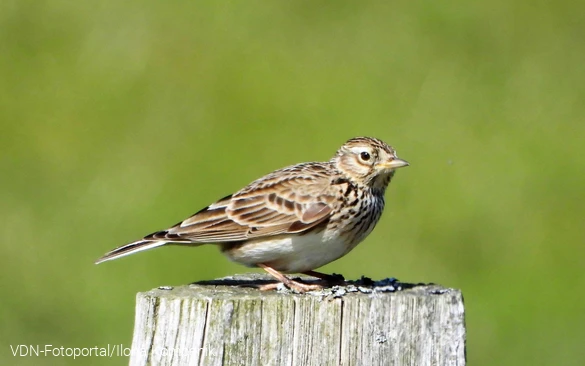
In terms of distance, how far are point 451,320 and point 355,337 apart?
508 mm

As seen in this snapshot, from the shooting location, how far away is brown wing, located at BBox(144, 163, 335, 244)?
7672mm

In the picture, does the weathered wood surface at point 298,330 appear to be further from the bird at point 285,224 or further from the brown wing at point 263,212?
the brown wing at point 263,212

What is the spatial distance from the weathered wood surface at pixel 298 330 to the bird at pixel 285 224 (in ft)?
4.40

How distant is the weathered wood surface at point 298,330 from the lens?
594cm

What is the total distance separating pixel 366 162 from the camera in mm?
8203

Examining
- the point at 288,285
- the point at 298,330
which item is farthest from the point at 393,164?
the point at 298,330

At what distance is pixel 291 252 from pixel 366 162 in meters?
0.92

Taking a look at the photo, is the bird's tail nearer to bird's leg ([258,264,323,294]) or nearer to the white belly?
the white belly

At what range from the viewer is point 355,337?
6016 millimetres

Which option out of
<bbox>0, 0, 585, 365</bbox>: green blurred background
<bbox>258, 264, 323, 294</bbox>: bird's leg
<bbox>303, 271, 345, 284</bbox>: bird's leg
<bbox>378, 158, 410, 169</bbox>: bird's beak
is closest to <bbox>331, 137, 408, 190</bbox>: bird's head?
<bbox>378, 158, 410, 169</bbox>: bird's beak

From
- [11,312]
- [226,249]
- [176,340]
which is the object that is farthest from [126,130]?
[176,340]

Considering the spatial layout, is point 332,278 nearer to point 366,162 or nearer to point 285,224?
point 285,224

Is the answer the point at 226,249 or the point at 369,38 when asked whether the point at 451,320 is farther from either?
the point at 369,38

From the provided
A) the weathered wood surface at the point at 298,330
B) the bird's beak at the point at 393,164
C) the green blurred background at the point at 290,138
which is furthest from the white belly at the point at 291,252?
the green blurred background at the point at 290,138
